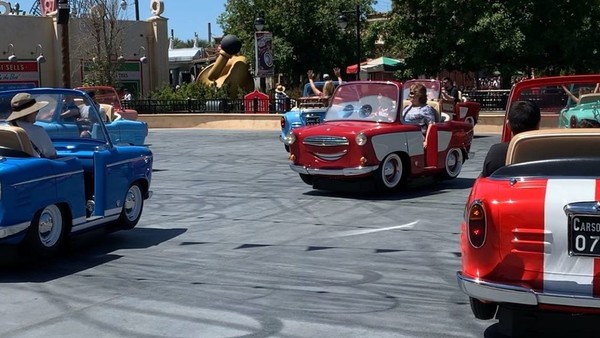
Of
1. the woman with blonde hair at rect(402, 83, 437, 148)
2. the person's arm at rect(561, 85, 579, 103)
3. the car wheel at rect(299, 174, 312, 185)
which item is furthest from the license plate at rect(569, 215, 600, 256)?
the woman with blonde hair at rect(402, 83, 437, 148)

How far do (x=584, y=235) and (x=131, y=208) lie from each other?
220 inches

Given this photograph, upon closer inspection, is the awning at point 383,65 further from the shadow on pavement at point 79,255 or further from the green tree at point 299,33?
the shadow on pavement at point 79,255

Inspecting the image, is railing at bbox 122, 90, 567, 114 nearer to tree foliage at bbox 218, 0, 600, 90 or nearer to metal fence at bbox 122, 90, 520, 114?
metal fence at bbox 122, 90, 520, 114

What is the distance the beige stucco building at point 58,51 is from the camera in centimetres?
4069

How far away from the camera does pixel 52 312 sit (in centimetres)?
630

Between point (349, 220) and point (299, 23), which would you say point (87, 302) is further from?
point (299, 23)

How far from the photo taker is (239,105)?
3294 centimetres

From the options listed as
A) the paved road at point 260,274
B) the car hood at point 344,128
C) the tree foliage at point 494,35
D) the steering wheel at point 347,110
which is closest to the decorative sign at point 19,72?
the tree foliage at point 494,35

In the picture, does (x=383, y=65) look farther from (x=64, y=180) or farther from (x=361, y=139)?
(x=64, y=180)

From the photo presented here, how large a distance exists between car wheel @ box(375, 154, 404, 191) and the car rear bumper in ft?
22.9

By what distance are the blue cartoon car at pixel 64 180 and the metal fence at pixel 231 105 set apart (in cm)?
2131

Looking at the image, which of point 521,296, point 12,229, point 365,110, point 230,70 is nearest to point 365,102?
point 365,110

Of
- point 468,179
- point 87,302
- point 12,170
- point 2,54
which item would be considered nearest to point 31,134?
point 12,170

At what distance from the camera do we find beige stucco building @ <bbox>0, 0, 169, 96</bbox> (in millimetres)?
40688
